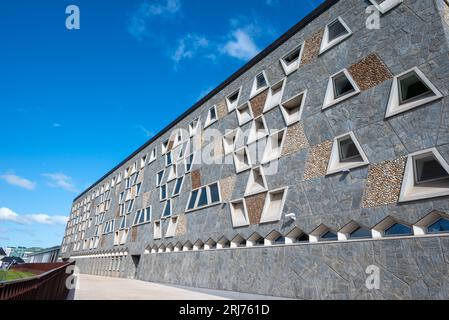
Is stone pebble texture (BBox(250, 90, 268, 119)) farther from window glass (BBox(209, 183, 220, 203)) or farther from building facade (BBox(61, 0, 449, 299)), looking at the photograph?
window glass (BBox(209, 183, 220, 203))

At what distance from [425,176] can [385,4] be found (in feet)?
21.9

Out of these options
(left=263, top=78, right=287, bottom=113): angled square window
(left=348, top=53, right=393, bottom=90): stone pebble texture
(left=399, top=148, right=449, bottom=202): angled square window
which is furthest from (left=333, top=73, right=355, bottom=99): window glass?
(left=399, top=148, right=449, bottom=202): angled square window

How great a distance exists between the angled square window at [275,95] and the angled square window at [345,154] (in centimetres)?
448

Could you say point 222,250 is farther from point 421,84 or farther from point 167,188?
point 421,84

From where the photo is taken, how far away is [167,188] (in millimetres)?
24859

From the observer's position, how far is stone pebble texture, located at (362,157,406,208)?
934 cm

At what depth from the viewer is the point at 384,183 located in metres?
9.70

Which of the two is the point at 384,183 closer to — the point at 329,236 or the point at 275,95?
the point at 329,236

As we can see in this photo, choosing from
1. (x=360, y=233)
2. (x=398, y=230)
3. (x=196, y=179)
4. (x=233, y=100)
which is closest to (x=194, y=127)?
(x=196, y=179)

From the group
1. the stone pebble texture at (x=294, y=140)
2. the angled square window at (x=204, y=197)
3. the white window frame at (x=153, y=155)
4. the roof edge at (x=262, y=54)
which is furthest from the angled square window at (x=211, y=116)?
the white window frame at (x=153, y=155)

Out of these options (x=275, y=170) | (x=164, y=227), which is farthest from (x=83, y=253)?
(x=275, y=170)

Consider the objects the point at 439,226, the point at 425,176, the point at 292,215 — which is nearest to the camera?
the point at 439,226

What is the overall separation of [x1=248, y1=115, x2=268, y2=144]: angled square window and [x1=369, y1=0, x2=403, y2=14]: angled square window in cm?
692
